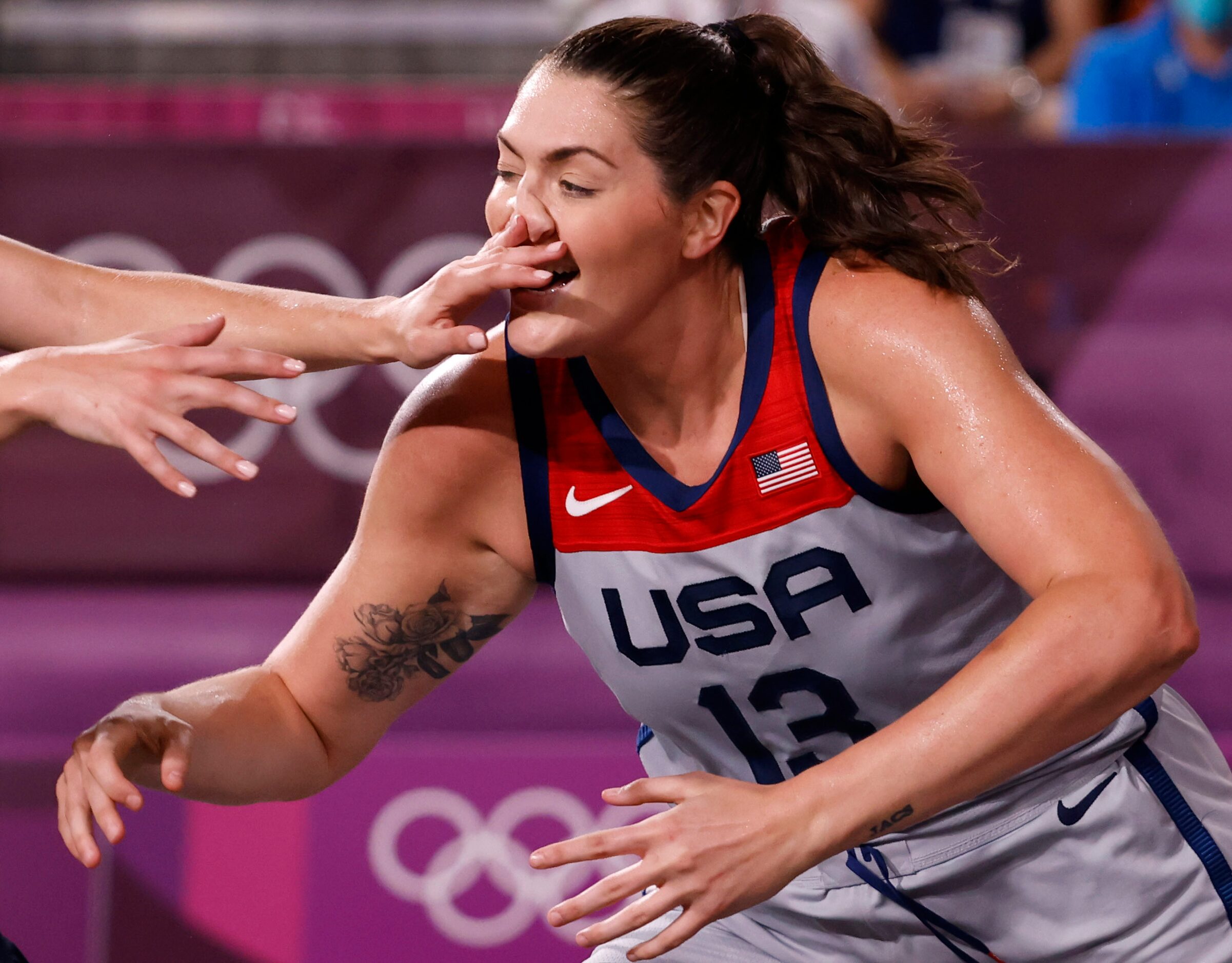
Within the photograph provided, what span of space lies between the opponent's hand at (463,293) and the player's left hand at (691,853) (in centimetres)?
48

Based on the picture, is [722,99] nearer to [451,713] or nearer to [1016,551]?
[1016,551]

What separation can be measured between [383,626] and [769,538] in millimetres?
469

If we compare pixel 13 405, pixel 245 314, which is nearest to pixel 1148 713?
pixel 245 314

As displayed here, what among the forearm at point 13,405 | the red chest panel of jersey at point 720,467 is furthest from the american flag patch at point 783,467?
the forearm at point 13,405

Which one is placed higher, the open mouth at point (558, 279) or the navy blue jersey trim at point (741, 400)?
the open mouth at point (558, 279)

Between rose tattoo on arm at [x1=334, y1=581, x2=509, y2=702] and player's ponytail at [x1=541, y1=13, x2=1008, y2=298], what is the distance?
546 millimetres

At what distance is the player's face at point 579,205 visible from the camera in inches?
56.9

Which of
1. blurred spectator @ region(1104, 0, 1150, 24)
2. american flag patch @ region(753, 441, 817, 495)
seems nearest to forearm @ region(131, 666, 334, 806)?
american flag patch @ region(753, 441, 817, 495)

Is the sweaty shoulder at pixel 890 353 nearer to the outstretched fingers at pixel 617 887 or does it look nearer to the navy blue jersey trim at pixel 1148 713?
the navy blue jersey trim at pixel 1148 713

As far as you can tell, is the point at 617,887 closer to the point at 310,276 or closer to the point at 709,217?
the point at 709,217

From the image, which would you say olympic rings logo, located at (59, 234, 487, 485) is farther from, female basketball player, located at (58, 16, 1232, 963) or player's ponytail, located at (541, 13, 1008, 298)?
player's ponytail, located at (541, 13, 1008, 298)

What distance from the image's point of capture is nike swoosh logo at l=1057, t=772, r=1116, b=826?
1618 millimetres

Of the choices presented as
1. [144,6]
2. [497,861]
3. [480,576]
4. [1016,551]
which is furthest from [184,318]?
[144,6]

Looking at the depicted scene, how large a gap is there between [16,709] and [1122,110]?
3021 mm
